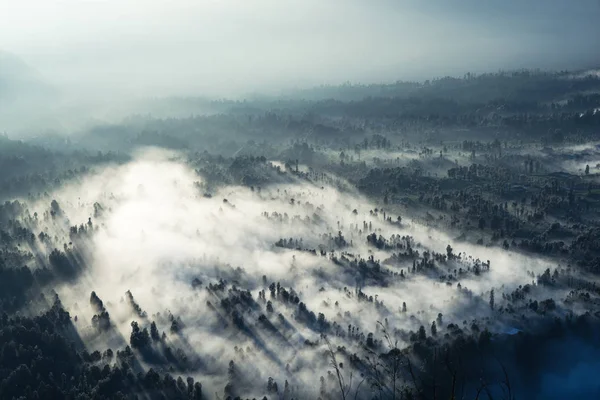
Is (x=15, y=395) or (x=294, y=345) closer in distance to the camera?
(x=15, y=395)

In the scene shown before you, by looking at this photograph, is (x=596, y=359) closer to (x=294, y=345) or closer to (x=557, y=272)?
(x=557, y=272)

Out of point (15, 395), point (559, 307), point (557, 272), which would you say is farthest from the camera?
point (557, 272)

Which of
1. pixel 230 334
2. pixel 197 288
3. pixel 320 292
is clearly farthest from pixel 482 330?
pixel 197 288

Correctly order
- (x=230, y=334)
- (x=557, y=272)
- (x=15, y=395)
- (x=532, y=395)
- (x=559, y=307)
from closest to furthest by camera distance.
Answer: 1. (x=15, y=395)
2. (x=532, y=395)
3. (x=230, y=334)
4. (x=559, y=307)
5. (x=557, y=272)

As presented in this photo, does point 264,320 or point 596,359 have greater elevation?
point 264,320

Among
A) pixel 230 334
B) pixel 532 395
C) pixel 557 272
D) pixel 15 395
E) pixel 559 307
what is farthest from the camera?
pixel 557 272

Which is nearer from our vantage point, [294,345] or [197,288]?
[294,345]

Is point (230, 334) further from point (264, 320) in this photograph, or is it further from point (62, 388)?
point (62, 388)

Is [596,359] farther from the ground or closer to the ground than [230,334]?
closer to the ground

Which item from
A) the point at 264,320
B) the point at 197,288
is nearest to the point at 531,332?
the point at 264,320
